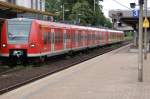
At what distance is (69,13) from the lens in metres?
103

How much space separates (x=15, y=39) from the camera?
25.7 metres

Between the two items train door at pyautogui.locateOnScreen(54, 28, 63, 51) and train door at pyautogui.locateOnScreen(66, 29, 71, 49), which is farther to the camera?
train door at pyautogui.locateOnScreen(66, 29, 71, 49)

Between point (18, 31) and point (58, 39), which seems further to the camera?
point (58, 39)

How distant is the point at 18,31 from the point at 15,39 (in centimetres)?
43

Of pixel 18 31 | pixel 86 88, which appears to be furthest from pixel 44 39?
pixel 86 88

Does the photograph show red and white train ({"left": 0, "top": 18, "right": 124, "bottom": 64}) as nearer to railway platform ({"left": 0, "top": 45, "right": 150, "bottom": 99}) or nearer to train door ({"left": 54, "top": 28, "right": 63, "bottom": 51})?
train door ({"left": 54, "top": 28, "right": 63, "bottom": 51})

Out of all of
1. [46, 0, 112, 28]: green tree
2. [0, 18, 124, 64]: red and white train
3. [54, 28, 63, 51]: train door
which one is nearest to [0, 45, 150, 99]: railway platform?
[0, 18, 124, 64]: red and white train

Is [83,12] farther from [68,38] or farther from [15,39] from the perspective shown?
[15,39]

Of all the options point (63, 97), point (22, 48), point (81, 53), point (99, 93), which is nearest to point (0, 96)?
point (63, 97)

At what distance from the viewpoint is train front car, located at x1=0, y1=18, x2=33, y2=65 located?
25500 millimetres

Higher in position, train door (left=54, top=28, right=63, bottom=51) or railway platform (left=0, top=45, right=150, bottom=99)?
train door (left=54, top=28, right=63, bottom=51)

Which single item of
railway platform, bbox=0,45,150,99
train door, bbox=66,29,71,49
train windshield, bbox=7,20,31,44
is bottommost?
railway platform, bbox=0,45,150,99

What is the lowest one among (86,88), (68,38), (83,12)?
(86,88)

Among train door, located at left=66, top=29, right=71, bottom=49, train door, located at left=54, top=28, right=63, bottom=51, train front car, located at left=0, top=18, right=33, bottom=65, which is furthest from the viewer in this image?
train door, located at left=66, top=29, right=71, bottom=49
